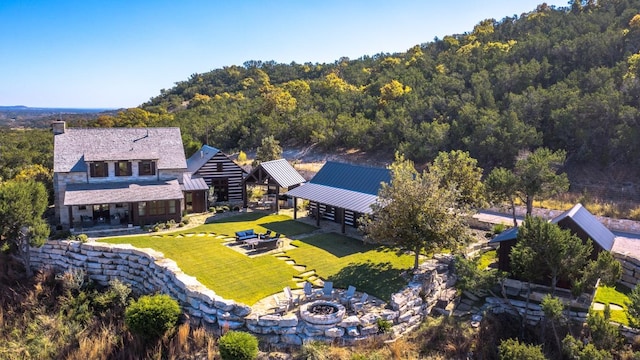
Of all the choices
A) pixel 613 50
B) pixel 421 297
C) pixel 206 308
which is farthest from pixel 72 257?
pixel 613 50

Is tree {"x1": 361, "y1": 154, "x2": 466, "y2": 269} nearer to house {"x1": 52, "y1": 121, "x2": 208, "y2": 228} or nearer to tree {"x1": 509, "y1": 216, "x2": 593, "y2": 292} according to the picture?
tree {"x1": 509, "y1": 216, "x2": 593, "y2": 292}

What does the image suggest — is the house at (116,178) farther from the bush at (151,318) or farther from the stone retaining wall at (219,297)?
the bush at (151,318)

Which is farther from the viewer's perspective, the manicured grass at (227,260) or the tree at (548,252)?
the manicured grass at (227,260)

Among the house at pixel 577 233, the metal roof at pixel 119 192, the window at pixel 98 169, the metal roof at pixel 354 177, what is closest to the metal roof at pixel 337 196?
the metal roof at pixel 354 177

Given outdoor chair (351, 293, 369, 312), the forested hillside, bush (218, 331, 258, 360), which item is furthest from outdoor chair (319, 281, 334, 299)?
the forested hillside

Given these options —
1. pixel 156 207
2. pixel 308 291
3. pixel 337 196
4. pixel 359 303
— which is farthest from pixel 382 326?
pixel 156 207

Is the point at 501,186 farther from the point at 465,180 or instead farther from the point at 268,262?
the point at 268,262
